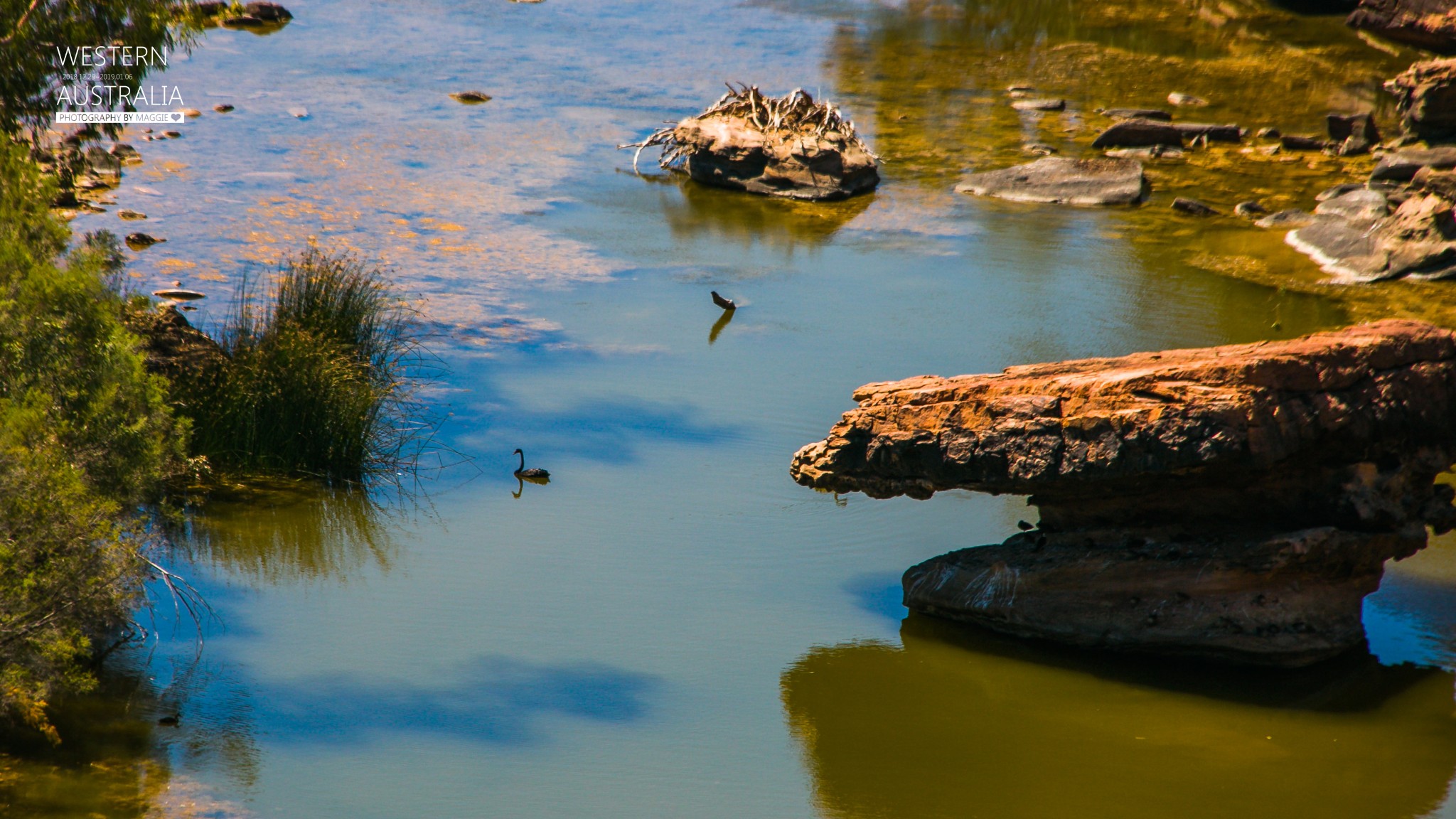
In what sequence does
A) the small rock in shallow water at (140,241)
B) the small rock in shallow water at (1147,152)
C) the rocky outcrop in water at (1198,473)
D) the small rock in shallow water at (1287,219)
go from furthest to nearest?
the small rock in shallow water at (1147,152), the small rock in shallow water at (1287,219), the small rock in shallow water at (140,241), the rocky outcrop in water at (1198,473)

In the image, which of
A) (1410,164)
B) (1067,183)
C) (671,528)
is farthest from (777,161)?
(671,528)

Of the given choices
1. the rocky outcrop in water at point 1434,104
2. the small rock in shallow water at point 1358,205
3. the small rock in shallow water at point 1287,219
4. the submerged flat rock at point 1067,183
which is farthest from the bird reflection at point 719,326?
the rocky outcrop in water at point 1434,104

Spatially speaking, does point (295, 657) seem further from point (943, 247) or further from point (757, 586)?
point (943, 247)

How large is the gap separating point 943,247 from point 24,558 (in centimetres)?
796

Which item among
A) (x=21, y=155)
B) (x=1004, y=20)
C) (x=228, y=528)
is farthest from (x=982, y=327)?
(x=1004, y=20)

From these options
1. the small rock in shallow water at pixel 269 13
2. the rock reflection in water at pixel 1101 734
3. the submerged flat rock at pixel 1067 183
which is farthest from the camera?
the small rock in shallow water at pixel 269 13

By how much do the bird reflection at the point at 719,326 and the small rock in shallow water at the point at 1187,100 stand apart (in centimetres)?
820

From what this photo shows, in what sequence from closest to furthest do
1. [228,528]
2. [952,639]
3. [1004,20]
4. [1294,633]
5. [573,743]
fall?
1. [573,743]
2. [1294,633]
3. [952,639]
4. [228,528]
5. [1004,20]

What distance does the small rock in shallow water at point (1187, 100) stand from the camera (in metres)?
14.9

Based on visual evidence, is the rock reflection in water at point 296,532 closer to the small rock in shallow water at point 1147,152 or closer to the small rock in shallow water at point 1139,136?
the small rock in shallow water at point 1147,152

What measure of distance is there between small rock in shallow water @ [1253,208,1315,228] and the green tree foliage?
8.88 m

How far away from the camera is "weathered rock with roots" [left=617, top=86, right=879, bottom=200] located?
39.8ft

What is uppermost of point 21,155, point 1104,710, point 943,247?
point 21,155

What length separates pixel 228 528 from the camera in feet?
20.0
